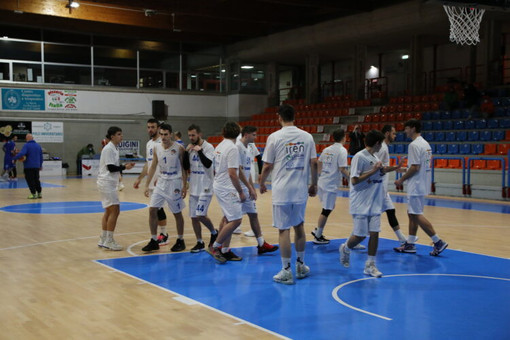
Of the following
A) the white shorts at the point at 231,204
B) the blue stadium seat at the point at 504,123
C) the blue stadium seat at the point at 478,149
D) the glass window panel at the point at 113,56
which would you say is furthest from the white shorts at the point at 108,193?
the glass window panel at the point at 113,56

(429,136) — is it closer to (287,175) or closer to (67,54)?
(287,175)

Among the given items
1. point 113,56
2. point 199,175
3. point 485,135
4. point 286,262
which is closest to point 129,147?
point 113,56

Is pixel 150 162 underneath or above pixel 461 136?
underneath

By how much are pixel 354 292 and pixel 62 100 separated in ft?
79.7

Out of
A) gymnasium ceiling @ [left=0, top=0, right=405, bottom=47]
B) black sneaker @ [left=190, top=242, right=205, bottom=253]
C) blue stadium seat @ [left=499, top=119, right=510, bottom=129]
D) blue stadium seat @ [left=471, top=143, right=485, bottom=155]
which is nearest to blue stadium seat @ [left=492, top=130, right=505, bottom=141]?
blue stadium seat @ [left=499, top=119, right=510, bottom=129]

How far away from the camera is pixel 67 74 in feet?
92.1

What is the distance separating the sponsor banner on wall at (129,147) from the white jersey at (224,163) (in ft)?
72.0

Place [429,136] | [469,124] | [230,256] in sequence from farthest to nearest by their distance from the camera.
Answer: [429,136], [469,124], [230,256]

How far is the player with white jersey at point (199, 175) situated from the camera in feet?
26.5

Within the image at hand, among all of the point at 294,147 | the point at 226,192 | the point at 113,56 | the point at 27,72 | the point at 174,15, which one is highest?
the point at 174,15

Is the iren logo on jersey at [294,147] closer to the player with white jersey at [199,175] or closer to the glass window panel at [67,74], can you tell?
the player with white jersey at [199,175]

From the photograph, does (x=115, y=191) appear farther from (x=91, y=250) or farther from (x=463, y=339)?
(x=463, y=339)

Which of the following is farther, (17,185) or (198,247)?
(17,185)

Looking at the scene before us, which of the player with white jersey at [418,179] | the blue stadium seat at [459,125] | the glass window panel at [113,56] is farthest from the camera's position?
the glass window panel at [113,56]
